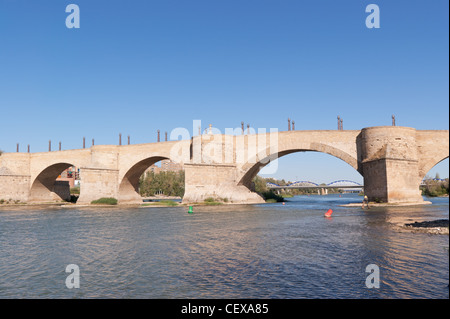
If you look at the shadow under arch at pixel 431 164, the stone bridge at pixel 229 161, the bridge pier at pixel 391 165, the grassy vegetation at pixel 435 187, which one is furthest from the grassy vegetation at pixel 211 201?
the grassy vegetation at pixel 435 187

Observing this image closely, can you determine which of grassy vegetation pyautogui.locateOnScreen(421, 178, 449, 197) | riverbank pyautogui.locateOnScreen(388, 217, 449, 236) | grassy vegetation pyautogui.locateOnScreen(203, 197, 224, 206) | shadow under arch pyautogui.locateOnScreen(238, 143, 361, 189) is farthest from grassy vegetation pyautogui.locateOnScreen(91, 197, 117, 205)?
grassy vegetation pyautogui.locateOnScreen(421, 178, 449, 197)

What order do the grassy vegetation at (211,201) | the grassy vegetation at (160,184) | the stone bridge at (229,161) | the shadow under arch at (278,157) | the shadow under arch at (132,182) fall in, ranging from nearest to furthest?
the stone bridge at (229,161) < the shadow under arch at (278,157) < the grassy vegetation at (211,201) < the shadow under arch at (132,182) < the grassy vegetation at (160,184)

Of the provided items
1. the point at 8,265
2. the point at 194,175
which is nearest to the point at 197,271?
the point at 8,265

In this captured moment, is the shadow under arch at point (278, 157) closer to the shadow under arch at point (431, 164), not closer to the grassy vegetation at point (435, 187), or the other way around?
the shadow under arch at point (431, 164)

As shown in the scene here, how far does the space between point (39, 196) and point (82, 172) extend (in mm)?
20073

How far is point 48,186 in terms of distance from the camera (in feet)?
211

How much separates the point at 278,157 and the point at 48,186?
141 feet

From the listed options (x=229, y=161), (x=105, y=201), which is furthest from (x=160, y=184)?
(x=229, y=161)

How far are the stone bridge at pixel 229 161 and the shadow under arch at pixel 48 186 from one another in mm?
178

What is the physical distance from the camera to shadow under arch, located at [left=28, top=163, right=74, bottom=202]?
6100 cm

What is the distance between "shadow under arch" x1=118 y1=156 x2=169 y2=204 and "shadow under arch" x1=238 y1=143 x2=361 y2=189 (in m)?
12.3

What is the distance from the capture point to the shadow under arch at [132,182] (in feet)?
171

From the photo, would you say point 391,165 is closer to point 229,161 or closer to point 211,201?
point 229,161
